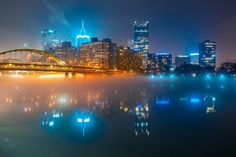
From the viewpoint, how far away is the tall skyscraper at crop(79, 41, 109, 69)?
153000 millimetres

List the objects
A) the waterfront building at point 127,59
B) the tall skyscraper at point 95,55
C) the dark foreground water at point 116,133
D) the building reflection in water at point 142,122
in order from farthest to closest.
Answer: the waterfront building at point 127,59, the tall skyscraper at point 95,55, the building reflection in water at point 142,122, the dark foreground water at point 116,133

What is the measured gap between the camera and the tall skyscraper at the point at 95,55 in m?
153

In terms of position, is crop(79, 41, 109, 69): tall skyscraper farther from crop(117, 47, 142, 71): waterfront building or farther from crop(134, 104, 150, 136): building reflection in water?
crop(134, 104, 150, 136): building reflection in water

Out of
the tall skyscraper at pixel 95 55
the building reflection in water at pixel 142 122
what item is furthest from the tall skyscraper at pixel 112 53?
the building reflection in water at pixel 142 122

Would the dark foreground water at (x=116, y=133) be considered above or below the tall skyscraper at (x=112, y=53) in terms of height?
below

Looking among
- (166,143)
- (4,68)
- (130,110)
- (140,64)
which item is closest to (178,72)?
(140,64)

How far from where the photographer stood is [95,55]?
509 ft

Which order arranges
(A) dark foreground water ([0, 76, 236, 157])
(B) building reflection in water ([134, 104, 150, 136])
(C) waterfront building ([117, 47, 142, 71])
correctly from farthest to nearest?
(C) waterfront building ([117, 47, 142, 71]) → (B) building reflection in water ([134, 104, 150, 136]) → (A) dark foreground water ([0, 76, 236, 157])

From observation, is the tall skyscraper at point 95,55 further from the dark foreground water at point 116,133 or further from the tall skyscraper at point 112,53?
the dark foreground water at point 116,133

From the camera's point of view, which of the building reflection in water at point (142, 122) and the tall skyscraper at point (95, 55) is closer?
the building reflection in water at point (142, 122)

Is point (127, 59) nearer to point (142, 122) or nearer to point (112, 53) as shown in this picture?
point (112, 53)

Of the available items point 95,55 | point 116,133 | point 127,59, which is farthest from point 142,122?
point 127,59

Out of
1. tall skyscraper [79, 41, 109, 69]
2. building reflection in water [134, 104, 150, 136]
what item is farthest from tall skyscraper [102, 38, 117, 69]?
building reflection in water [134, 104, 150, 136]

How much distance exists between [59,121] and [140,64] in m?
166
